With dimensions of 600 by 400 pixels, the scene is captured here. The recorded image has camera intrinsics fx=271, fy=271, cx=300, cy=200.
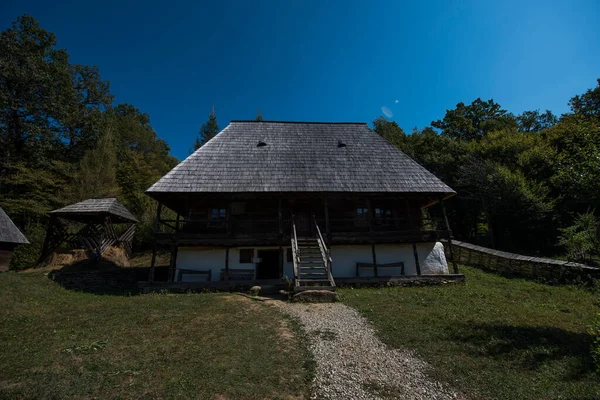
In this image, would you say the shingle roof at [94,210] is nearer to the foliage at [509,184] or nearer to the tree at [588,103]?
the foliage at [509,184]

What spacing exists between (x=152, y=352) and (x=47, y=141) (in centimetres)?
3028

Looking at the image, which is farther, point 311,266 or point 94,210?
point 94,210

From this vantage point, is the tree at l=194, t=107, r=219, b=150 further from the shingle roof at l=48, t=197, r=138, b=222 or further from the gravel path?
the gravel path

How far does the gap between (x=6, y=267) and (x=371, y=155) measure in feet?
76.5

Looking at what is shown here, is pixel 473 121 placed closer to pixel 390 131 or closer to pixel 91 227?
pixel 390 131

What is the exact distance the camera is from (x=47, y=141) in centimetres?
2552

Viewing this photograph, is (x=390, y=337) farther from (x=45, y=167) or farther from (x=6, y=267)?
(x=45, y=167)

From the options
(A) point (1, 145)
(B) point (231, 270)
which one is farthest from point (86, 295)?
(A) point (1, 145)

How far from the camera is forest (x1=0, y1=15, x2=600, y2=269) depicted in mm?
22656

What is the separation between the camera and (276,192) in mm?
13180

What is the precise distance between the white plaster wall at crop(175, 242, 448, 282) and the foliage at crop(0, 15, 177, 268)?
1366 cm

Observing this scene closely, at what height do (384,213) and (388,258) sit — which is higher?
(384,213)

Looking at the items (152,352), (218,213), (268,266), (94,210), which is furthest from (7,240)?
(152,352)

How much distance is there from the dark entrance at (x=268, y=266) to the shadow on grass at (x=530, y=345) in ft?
33.1
